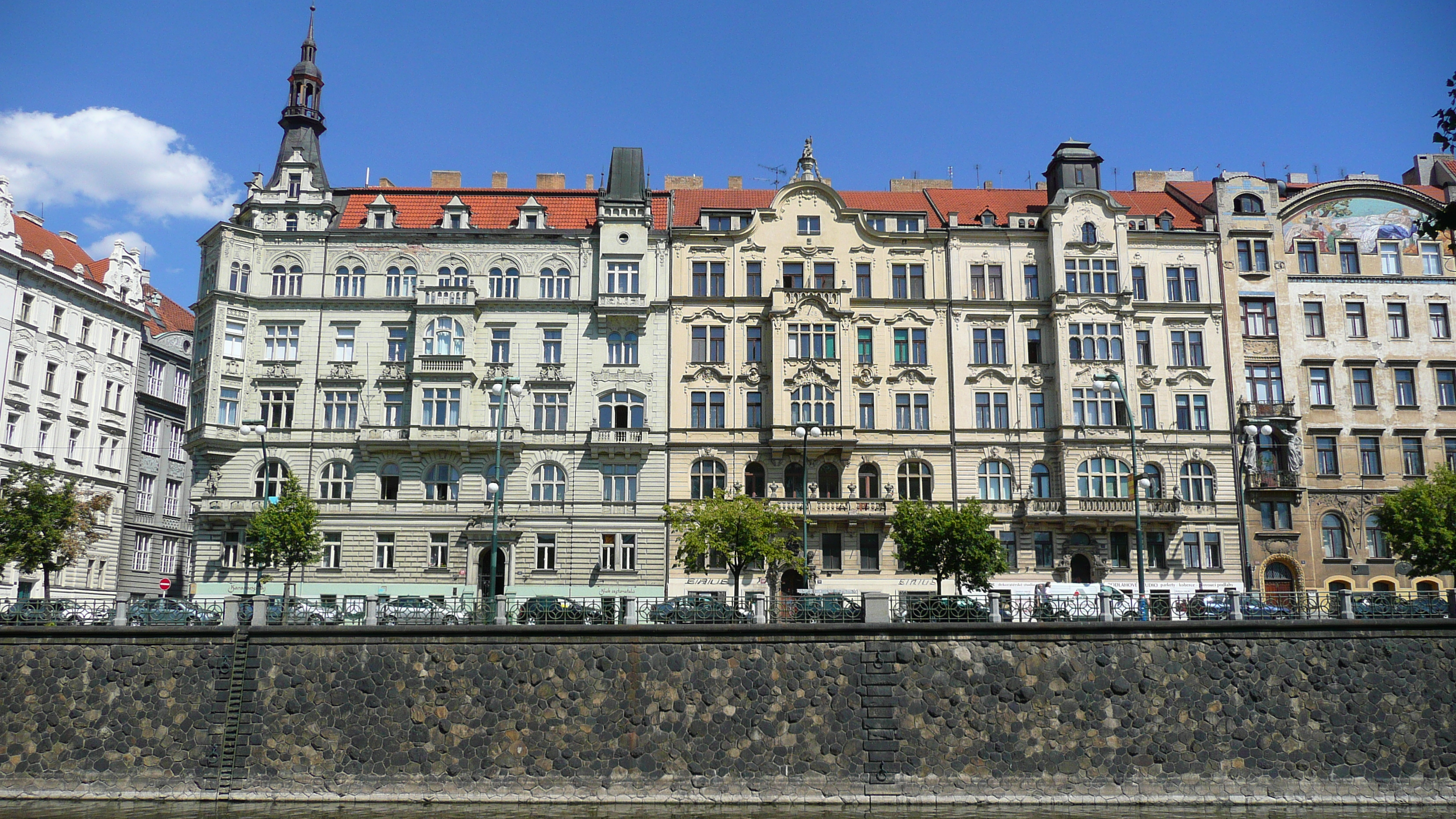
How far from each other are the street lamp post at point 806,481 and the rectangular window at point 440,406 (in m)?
15.6

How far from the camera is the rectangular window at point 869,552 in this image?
2050 inches

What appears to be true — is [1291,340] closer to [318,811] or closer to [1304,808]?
[1304,808]

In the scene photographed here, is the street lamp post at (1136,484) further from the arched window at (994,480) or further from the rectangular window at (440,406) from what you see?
the rectangular window at (440,406)

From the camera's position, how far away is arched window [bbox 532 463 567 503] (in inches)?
2040

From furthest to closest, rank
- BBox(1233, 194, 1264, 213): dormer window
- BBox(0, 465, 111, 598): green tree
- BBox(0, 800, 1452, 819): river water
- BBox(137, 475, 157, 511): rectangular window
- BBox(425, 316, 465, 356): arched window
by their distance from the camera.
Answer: BBox(137, 475, 157, 511): rectangular window
BBox(1233, 194, 1264, 213): dormer window
BBox(425, 316, 465, 356): arched window
BBox(0, 465, 111, 598): green tree
BBox(0, 800, 1452, 819): river water

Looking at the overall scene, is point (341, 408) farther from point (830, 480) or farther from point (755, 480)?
point (830, 480)

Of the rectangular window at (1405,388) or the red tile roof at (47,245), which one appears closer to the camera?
the rectangular window at (1405,388)

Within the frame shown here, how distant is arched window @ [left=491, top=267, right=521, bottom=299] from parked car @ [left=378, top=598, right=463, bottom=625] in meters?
23.8

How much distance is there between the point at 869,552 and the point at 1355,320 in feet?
86.3

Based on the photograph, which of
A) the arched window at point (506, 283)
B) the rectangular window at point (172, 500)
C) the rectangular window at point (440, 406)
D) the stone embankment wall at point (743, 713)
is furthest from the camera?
the rectangular window at point (172, 500)

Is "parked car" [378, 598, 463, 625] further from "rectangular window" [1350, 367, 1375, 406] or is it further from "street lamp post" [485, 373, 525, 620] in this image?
"rectangular window" [1350, 367, 1375, 406]

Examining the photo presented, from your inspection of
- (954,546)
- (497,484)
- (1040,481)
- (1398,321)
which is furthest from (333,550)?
(1398,321)

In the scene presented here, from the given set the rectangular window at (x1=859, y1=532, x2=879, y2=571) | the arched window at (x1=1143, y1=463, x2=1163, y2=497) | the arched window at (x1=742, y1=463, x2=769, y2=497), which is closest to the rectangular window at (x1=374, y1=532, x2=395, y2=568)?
the arched window at (x1=742, y1=463, x2=769, y2=497)

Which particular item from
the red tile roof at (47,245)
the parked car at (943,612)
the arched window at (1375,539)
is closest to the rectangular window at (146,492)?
the red tile roof at (47,245)
